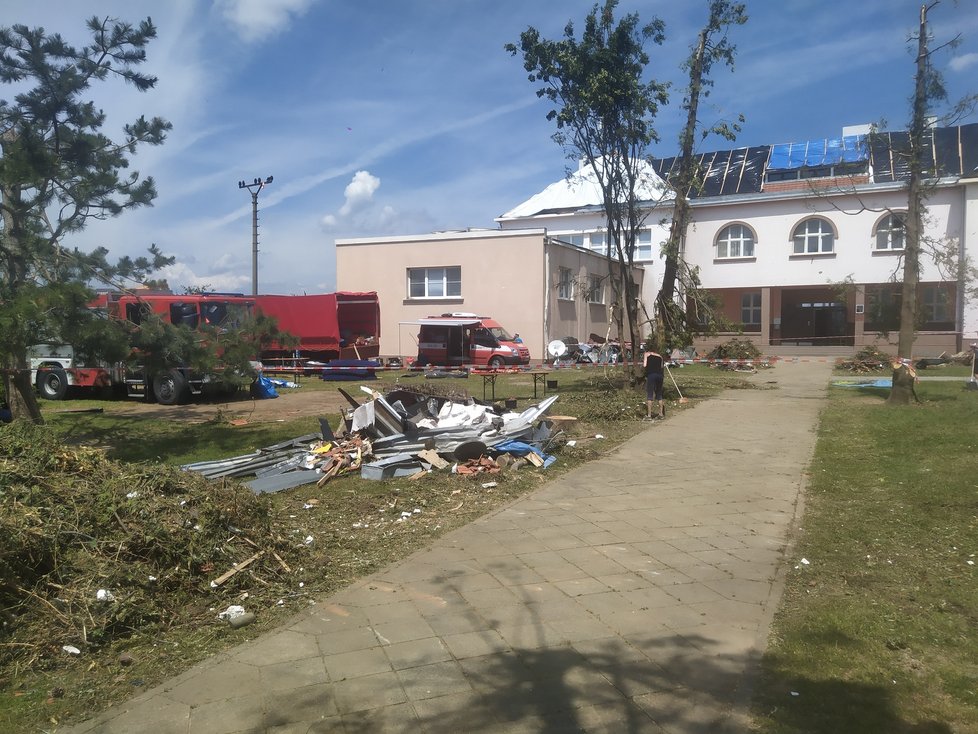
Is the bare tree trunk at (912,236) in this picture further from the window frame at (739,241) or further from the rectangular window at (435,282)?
the window frame at (739,241)

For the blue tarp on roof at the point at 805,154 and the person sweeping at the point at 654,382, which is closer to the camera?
the person sweeping at the point at 654,382

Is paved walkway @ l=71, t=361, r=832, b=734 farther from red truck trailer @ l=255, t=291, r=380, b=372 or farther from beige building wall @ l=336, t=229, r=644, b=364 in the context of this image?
beige building wall @ l=336, t=229, r=644, b=364

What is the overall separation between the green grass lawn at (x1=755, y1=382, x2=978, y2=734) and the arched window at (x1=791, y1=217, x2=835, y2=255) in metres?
29.7

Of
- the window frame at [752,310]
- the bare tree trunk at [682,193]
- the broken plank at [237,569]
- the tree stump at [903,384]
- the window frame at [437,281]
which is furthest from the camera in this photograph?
the window frame at [752,310]

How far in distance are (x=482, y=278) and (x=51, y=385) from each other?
1626 cm

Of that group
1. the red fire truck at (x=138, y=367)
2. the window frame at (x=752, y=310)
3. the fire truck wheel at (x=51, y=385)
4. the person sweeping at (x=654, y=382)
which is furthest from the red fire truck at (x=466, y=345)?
the window frame at (x=752, y=310)

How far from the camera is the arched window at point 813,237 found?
120ft

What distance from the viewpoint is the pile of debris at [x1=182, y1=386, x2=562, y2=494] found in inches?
362

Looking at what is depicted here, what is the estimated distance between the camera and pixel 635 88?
53.8 ft

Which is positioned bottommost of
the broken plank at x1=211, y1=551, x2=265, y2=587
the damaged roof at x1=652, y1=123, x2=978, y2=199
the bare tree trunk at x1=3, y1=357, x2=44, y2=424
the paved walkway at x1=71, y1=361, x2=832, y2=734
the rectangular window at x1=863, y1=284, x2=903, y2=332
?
the paved walkway at x1=71, y1=361, x2=832, y2=734

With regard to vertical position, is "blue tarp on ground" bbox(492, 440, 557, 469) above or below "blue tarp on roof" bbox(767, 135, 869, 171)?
below

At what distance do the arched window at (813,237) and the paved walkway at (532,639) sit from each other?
32.8 m

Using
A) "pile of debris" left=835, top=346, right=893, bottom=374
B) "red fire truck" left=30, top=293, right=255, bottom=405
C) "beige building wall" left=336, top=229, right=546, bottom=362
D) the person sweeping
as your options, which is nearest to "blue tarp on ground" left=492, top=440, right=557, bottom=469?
"red fire truck" left=30, top=293, right=255, bottom=405

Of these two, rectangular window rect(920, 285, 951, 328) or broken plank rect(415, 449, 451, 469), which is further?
rectangular window rect(920, 285, 951, 328)
